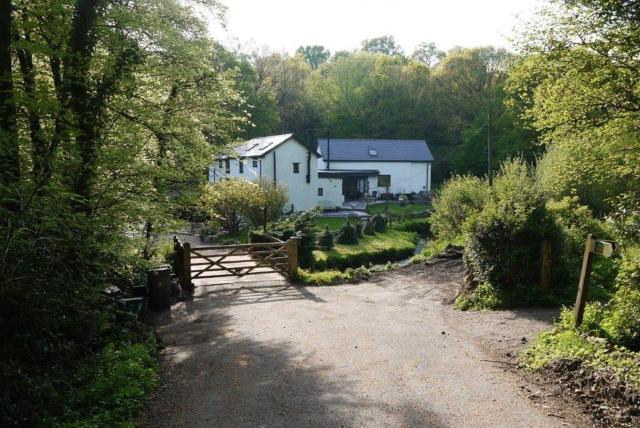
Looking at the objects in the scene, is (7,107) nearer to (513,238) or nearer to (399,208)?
(513,238)

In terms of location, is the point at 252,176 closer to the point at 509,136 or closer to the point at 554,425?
the point at 509,136

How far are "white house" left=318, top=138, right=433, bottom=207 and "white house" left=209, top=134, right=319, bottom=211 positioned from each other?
29.8 ft

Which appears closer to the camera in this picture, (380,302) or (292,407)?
(292,407)

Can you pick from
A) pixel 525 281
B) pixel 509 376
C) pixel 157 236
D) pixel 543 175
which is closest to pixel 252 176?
pixel 543 175

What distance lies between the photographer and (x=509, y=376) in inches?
291

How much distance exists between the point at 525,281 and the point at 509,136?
3977 centimetres

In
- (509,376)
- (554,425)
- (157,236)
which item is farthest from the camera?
(157,236)

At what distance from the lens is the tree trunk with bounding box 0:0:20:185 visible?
754 cm

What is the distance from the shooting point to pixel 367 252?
79.8 ft

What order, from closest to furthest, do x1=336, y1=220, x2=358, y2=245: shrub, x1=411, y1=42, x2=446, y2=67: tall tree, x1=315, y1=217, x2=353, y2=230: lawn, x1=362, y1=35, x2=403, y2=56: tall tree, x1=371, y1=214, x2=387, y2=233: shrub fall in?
x1=336, y1=220, x2=358, y2=245: shrub, x1=371, y1=214, x2=387, y2=233: shrub, x1=315, y1=217, x2=353, y2=230: lawn, x1=411, y1=42, x2=446, y2=67: tall tree, x1=362, y1=35, x2=403, y2=56: tall tree

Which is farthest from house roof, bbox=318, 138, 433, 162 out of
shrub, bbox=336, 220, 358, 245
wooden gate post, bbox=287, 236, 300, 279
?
wooden gate post, bbox=287, 236, 300, 279

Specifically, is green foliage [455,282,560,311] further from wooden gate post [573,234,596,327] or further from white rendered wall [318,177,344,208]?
white rendered wall [318,177,344,208]

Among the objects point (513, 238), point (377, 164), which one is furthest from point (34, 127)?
point (377, 164)

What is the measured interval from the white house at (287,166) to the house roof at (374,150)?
10.4 metres
